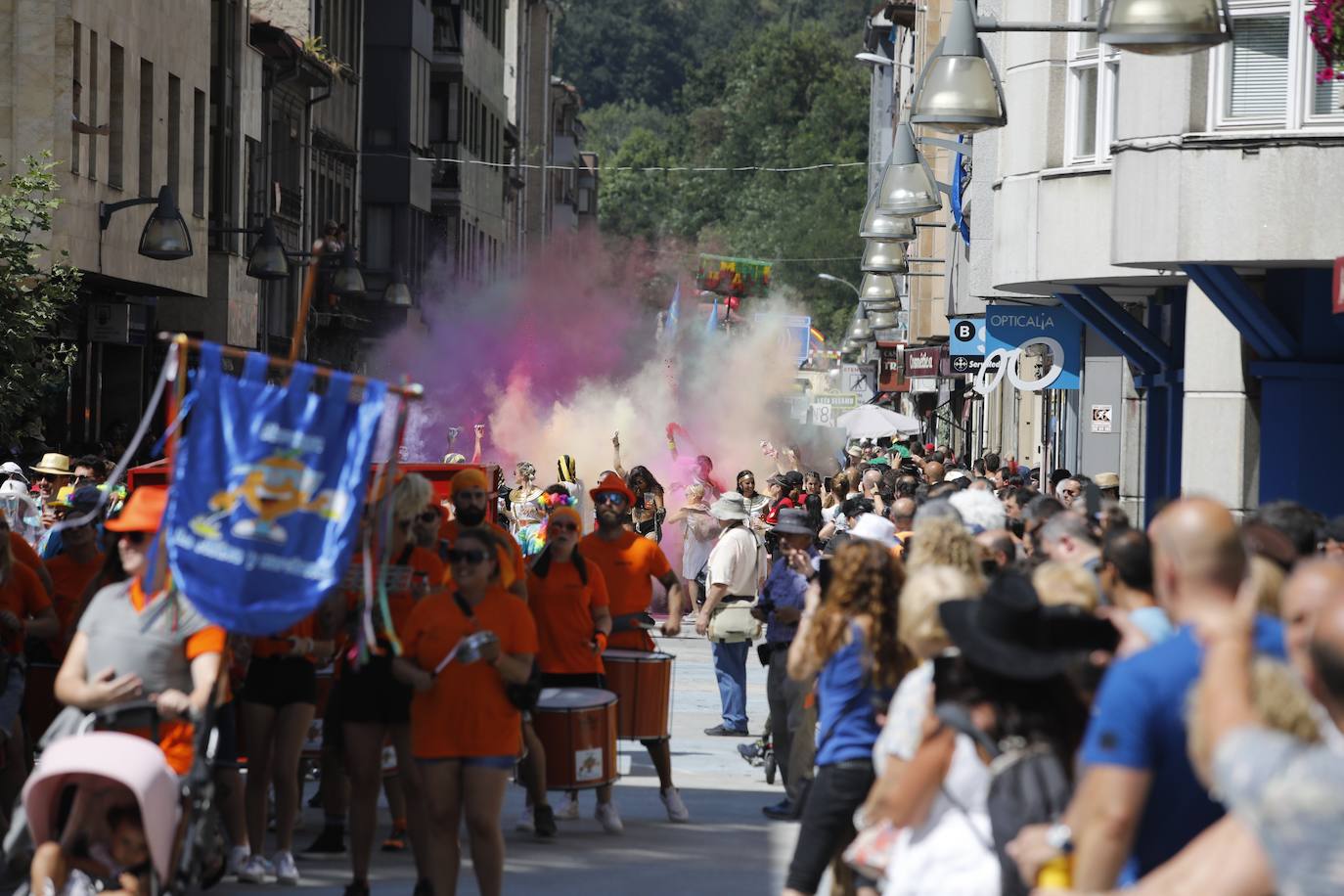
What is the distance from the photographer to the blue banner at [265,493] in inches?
325

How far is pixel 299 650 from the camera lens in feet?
35.4

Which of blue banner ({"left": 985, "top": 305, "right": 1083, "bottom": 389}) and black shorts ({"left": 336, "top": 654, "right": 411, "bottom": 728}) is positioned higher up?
blue banner ({"left": 985, "top": 305, "right": 1083, "bottom": 389})

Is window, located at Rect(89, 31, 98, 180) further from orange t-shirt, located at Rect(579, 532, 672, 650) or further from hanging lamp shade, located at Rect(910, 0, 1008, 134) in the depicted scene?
orange t-shirt, located at Rect(579, 532, 672, 650)

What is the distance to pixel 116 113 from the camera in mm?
30156

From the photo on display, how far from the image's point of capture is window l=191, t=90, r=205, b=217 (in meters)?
35.1

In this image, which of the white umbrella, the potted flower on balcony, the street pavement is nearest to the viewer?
the street pavement

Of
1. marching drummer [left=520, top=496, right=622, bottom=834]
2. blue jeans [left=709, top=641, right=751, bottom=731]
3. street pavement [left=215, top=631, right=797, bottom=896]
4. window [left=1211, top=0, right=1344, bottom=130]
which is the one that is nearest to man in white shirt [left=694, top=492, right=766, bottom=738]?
blue jeans [left=709, top=641, right=751, bottom=731]

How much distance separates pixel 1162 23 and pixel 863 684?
172 inches

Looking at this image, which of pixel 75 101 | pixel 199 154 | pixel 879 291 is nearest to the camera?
pixel 75 101

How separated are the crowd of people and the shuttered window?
10.6 feet

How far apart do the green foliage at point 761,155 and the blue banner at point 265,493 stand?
328ft

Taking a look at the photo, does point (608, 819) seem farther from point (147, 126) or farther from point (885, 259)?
point (147, 126)

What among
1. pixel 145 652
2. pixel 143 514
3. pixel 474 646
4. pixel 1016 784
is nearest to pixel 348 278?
pixel 474 646

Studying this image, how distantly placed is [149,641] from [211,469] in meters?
0.67
